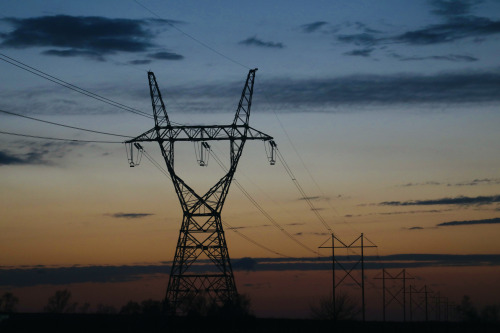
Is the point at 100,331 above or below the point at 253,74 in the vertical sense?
below

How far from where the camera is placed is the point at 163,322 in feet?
236

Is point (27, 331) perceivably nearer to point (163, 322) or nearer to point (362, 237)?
point (163, 322)

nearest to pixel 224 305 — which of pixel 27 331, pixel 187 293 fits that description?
pixel 187 293

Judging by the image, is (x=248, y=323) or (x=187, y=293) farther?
(x=248, y=323)

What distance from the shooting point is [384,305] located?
411 feet

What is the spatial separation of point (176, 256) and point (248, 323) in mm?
13093

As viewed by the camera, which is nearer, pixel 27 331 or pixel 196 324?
pixel 27 331

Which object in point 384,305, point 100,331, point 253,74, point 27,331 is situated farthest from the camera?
point 384,305

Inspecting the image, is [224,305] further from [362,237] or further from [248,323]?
[362,237]

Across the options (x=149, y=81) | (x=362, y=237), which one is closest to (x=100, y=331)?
(x=149, y=81)

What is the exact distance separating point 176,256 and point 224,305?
6.86 meters

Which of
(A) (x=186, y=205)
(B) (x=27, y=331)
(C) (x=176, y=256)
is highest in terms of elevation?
(A) (x=186, y=205)

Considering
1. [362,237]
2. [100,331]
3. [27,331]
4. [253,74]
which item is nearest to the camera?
[27,331]

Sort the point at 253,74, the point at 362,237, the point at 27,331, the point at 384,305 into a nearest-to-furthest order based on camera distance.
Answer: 1. the point at 27,331
2. the point at 253,74
3. the point at 362,237
4. the point at 384,305
